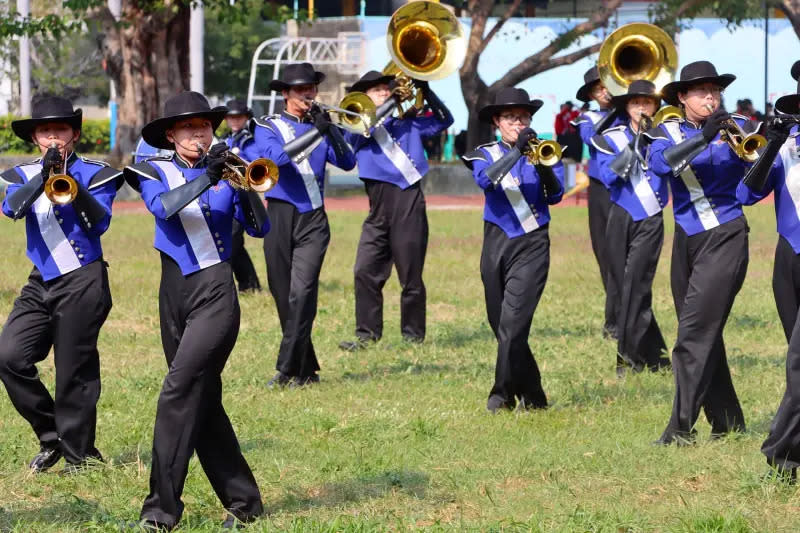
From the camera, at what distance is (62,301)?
8.00 metres

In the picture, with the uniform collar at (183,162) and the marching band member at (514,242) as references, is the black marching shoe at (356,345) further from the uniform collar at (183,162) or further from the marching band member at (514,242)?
the uniform collar at (183,162)

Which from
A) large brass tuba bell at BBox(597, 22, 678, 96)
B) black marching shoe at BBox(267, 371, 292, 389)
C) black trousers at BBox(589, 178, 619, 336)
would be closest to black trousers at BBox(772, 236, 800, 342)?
large brass tuba bell at BBox(597, 22, 678, 96)

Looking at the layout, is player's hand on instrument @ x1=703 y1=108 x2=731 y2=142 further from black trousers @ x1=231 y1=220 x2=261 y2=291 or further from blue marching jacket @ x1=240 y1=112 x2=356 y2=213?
black trousers @ x1=231 y1=220 x2=261 y2=291

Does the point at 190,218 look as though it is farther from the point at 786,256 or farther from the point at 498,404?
the point at 498,404

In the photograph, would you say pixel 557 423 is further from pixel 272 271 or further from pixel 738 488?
pixel 272 271

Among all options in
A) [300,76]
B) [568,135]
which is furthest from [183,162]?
[568,135]

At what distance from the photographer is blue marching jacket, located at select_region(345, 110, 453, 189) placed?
12.8 metres

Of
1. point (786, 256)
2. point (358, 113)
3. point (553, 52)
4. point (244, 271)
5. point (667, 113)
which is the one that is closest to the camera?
point (786, 256)

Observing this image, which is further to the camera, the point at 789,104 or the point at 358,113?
the point at 358,113

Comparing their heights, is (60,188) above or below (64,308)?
above

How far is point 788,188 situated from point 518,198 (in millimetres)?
2377

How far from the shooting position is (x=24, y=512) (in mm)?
7258

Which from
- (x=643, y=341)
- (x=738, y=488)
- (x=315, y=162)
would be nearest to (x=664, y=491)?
(x=738, y=488)

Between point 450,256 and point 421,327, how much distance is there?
6.60 metres
